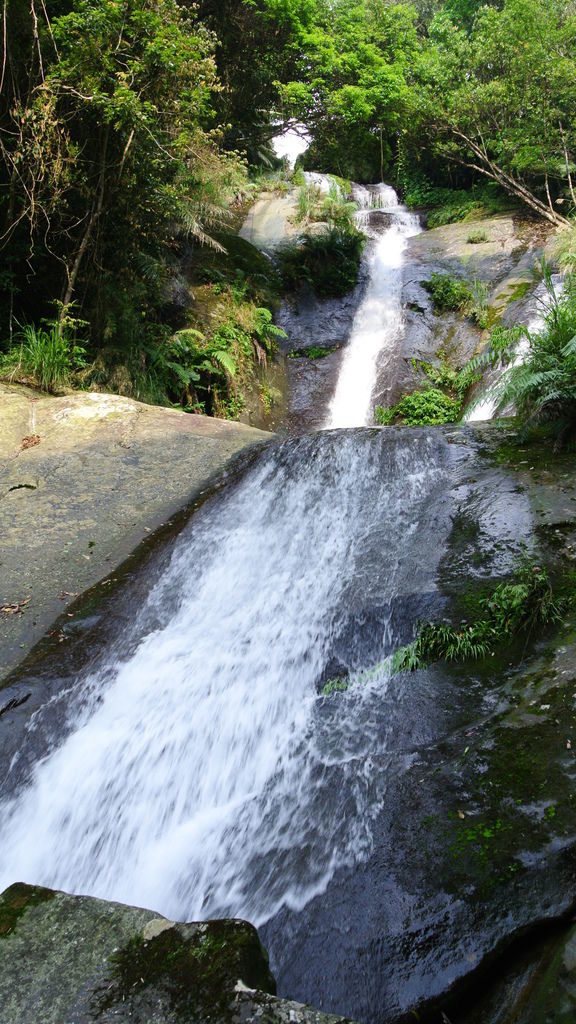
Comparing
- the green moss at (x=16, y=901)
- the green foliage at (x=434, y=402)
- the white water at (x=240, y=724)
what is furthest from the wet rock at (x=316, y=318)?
the green moss at (x=16, y=901)

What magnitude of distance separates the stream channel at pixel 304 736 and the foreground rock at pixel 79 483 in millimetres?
450

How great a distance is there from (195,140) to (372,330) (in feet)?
17.2

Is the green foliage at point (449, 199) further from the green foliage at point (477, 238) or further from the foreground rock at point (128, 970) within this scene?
the foreground rock at point (128, 970)

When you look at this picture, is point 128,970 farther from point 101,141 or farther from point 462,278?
point 462,278

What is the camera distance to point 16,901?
6.87 feet

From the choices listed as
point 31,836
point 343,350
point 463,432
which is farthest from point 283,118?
point 31,836

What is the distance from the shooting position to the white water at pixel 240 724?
2.90 m

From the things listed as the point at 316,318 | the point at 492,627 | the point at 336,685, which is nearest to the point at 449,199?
the point at 316,318

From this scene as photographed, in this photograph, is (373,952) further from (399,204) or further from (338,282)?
(399,204)

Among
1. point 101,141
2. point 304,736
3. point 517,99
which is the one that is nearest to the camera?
point 304,736

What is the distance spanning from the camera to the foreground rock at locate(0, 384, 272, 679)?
5.27 metres

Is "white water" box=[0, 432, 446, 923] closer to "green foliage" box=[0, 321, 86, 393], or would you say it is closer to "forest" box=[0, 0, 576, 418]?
"green foliage" box=[0, 321, 86, 393]

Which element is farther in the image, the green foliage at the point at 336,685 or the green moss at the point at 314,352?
the green moss at the point at 314,352

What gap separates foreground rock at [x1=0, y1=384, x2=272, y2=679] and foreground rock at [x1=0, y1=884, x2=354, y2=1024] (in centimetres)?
295
